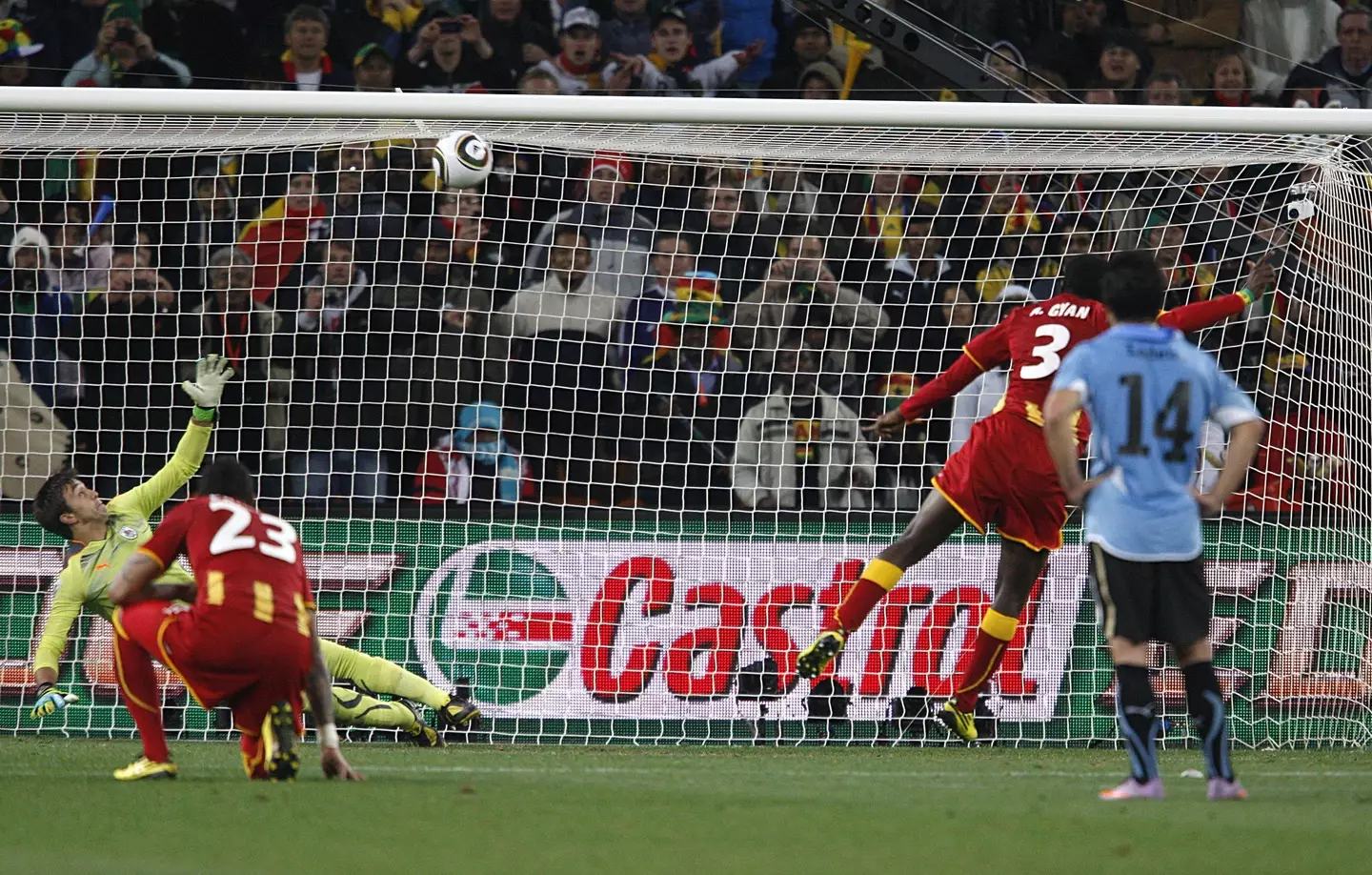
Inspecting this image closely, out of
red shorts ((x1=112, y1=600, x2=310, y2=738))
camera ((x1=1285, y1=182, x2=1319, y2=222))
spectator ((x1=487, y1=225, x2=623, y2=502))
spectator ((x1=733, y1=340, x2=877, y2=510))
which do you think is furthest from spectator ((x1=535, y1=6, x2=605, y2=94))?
red shorts ((x1=112, y1=600, x2=310, y2=738))

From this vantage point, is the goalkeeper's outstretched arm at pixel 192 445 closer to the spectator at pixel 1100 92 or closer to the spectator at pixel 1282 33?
the spectator at pixel 1100 92

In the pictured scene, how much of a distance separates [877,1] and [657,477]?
4.03 m

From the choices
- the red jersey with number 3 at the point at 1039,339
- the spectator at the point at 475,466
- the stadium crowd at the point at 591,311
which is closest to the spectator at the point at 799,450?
the stadium crowd at the point at 591,311

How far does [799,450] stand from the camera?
10.0 m

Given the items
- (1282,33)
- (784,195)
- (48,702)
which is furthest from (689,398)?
(1282,33)

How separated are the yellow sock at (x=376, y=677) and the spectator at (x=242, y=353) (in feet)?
5.94

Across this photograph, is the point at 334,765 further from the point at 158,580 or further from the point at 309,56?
the point at 309,56

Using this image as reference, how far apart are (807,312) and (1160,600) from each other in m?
5.23

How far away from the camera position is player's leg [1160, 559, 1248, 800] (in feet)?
17.4

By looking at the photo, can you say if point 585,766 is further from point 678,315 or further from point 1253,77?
point 1253,77

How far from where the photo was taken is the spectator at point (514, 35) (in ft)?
39.8

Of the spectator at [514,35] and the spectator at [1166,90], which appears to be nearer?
the spectator at [514,35]

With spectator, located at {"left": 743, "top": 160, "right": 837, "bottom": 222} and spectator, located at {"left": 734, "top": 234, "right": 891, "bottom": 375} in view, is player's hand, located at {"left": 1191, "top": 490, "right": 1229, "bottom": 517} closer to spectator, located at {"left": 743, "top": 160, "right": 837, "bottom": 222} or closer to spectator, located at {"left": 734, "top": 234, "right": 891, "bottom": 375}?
spectator, located at {"left": 734, "top": 234, "right": 891, "bottom": 375}

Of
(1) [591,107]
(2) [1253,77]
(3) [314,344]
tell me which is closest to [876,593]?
(1) [591,107]
